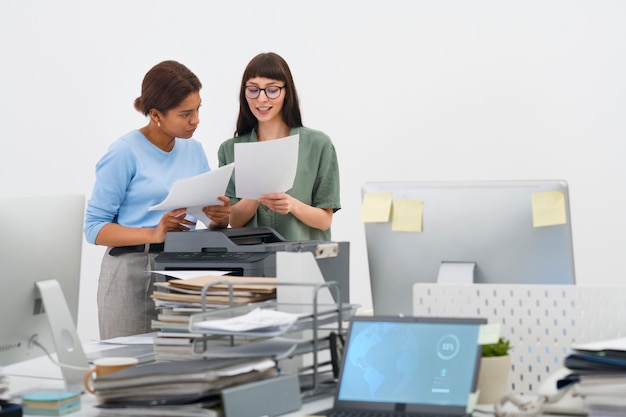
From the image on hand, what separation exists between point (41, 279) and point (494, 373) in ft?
3.31

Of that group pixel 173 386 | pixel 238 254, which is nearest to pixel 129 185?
pixel 238 254

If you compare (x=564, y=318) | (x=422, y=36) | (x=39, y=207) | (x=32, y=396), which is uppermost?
(x=422, y=36)

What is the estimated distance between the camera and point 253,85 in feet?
9.72

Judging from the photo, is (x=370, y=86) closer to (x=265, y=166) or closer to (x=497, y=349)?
(x=265, y=166)

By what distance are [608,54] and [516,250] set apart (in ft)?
7.43

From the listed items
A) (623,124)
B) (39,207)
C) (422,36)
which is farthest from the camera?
(422,36)

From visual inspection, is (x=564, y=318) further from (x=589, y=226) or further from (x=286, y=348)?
(x=589, y=226)

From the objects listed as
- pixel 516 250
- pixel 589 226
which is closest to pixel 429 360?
pixel 516 250

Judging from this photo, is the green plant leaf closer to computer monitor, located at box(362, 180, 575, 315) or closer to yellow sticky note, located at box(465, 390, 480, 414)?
yellow sticky note, located at box(465, 390, 480, 414)

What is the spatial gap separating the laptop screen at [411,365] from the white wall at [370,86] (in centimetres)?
244

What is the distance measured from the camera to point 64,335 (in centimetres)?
193

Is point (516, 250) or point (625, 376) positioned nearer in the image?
point (625, 376)

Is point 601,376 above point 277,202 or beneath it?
beneath

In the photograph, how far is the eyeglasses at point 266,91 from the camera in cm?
296
